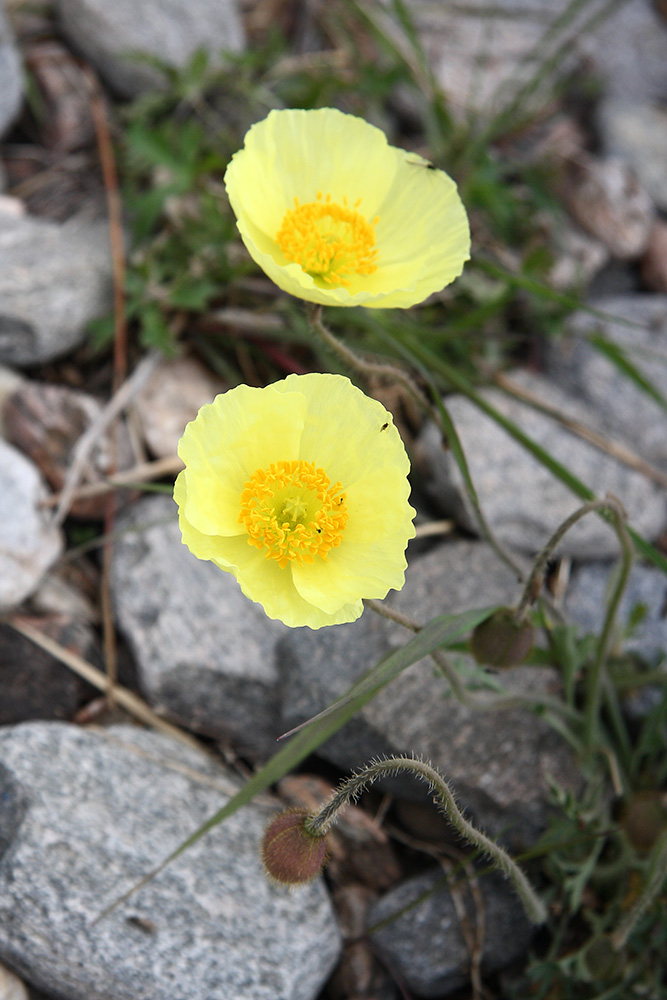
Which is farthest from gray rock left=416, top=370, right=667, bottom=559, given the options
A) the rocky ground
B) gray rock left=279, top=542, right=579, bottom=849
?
gray rock left=279, top=542, right=579, bottom=849

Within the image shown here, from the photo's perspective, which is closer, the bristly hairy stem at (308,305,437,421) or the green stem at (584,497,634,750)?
the bristly hairy stem at (308,305,437,421)

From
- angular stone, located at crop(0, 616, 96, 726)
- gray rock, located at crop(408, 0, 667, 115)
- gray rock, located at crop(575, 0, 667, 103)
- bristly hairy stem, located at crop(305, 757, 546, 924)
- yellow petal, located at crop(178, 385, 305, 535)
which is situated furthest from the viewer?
gray rock, located at crop(575, 0, 667, 103)

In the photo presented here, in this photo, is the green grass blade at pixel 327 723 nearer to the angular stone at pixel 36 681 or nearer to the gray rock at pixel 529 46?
the angular stone at pixel 36 681

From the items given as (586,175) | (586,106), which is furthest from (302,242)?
(586,106)

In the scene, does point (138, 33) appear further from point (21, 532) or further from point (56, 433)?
point (21, 532)

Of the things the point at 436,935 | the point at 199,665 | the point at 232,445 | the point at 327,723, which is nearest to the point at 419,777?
the point at 327,723

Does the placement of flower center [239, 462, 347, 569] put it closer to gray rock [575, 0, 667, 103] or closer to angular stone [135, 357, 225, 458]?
angular stone [135, 357, 225, 458]
